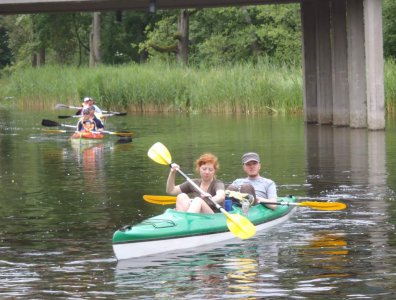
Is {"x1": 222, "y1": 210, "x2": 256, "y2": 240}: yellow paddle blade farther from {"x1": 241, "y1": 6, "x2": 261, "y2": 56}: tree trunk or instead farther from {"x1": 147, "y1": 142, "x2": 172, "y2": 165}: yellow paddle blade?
{"x1": 241, "y1": 6, "x2": 261, "y2": 56}: tree trunk

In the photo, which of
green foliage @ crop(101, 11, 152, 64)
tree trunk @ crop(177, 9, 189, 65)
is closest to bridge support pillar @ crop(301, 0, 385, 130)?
tree trunk @ crop(177, 9, 189, 65)

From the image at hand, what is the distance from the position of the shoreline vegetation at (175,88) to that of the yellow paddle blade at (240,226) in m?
24.2

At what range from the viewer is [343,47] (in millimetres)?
35062

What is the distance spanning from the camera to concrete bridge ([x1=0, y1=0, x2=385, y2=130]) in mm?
31594

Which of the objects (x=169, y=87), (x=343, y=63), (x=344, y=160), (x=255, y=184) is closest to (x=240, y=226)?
(x=255, y=184)

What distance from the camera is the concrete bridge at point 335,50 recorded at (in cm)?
3159

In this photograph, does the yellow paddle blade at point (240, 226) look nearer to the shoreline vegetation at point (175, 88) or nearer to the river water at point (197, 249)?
the river water at point (197, 249)

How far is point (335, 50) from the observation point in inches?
1391

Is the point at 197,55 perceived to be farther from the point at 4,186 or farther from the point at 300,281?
the point at 300,281

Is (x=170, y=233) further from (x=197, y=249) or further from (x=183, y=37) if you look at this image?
(x=183, y=37)

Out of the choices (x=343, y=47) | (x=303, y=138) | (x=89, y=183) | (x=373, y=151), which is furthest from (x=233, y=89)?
(x=89, y=183)

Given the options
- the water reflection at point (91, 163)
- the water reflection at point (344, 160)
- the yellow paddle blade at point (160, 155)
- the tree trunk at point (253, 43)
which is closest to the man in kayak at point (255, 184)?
the yellow paddle blade at point (160, 155)

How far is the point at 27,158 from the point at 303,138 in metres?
8.13

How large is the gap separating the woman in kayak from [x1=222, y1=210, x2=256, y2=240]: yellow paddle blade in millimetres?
485
